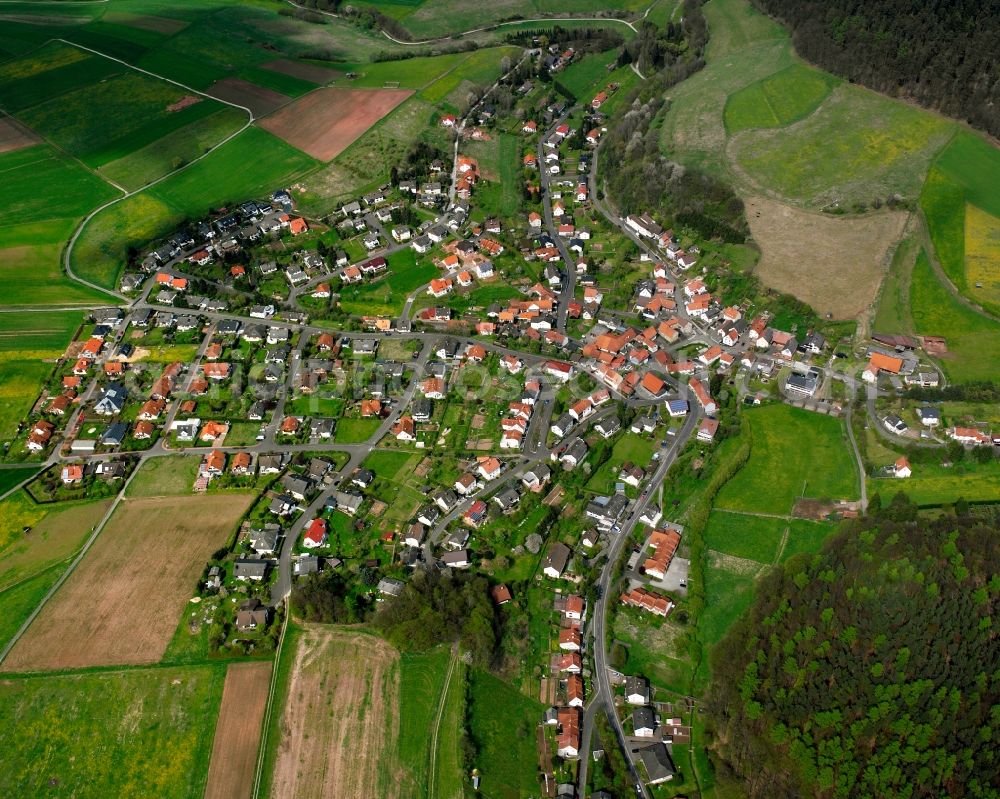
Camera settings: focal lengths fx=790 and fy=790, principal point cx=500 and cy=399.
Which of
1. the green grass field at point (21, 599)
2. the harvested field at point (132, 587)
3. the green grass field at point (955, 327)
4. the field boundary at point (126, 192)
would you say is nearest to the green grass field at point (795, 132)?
the green grass field at point (955, 327)

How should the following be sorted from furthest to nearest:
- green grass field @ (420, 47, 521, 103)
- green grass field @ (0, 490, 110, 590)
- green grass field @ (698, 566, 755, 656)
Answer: green grass field @ (420, 47, 521, 103), green grass field @ (0, 490, 110, 590), green grass field @ (698, 566, 755, 656)

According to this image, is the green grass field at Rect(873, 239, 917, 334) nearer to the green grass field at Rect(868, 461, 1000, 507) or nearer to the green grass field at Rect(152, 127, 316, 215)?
the green grass field at Rect(868, 461, 1000, 507)

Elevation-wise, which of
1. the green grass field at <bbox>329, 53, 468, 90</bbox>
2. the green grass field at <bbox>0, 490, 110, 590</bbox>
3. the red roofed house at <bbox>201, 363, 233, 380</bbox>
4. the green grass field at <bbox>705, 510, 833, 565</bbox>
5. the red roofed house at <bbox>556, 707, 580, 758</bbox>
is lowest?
the green grass field at <bbox>0, 490, 110, 590</bbox>

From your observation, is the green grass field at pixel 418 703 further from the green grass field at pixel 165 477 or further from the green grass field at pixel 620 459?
the green grass field at pixel 165 477

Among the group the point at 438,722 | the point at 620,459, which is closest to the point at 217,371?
the point at 620,459

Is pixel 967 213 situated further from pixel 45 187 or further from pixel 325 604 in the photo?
pixel 45 187

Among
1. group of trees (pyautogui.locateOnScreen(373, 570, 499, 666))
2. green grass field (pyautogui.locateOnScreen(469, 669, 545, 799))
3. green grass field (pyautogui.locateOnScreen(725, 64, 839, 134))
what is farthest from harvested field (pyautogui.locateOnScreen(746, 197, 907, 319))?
green grass field (pyautogui.locateOnScreen(469, 669, 545, 799))

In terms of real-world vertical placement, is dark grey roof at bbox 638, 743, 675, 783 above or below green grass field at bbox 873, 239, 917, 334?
below
